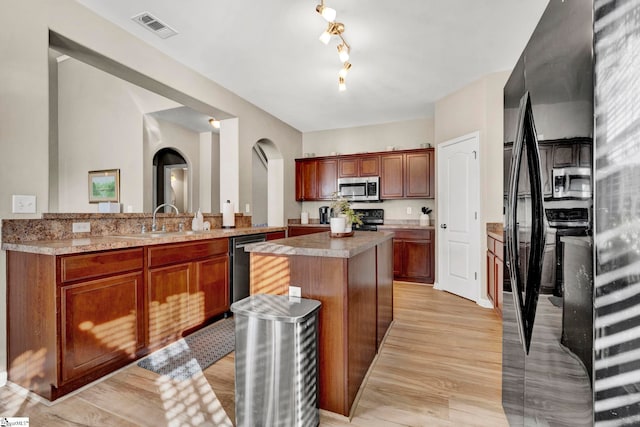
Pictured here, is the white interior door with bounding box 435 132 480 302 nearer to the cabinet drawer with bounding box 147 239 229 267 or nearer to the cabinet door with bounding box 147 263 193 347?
the cabinet drawer with bounding box 147 239 229 267

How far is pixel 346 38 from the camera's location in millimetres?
2787

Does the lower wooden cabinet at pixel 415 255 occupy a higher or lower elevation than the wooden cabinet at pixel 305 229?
lower

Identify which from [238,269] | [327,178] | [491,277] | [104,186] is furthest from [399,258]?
[104,186]

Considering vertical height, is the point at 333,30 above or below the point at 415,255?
above

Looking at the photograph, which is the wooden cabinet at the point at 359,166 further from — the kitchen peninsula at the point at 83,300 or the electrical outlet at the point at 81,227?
the electrical outlet at the point at 81,227

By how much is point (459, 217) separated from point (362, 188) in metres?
1.76

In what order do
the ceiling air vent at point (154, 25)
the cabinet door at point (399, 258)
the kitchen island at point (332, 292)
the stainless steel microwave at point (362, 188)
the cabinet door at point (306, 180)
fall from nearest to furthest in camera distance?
the kitchen island at point (332, 292), the ceiling air vent at point (154, 25), the cabinet door at point (399, 258), the stainless steel microwave at point (362, 188), the cabinet door at point (306, 180)

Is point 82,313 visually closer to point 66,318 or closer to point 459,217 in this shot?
point 66,318

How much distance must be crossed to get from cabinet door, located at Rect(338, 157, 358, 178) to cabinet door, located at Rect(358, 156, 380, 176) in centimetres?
9

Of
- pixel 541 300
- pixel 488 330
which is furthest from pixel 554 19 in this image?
pixel 488 330

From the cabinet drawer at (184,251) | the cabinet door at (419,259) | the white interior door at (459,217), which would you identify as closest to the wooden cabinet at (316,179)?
the cabinet door at (419,259)

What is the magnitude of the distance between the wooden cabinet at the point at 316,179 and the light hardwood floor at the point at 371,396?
3.46 m

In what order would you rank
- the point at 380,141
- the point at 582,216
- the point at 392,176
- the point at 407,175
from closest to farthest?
1. the point at 582,216
2. the point at 407,175
3. the point at 392,176
4. the point at 380,141

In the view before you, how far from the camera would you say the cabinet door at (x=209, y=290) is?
106 inches
